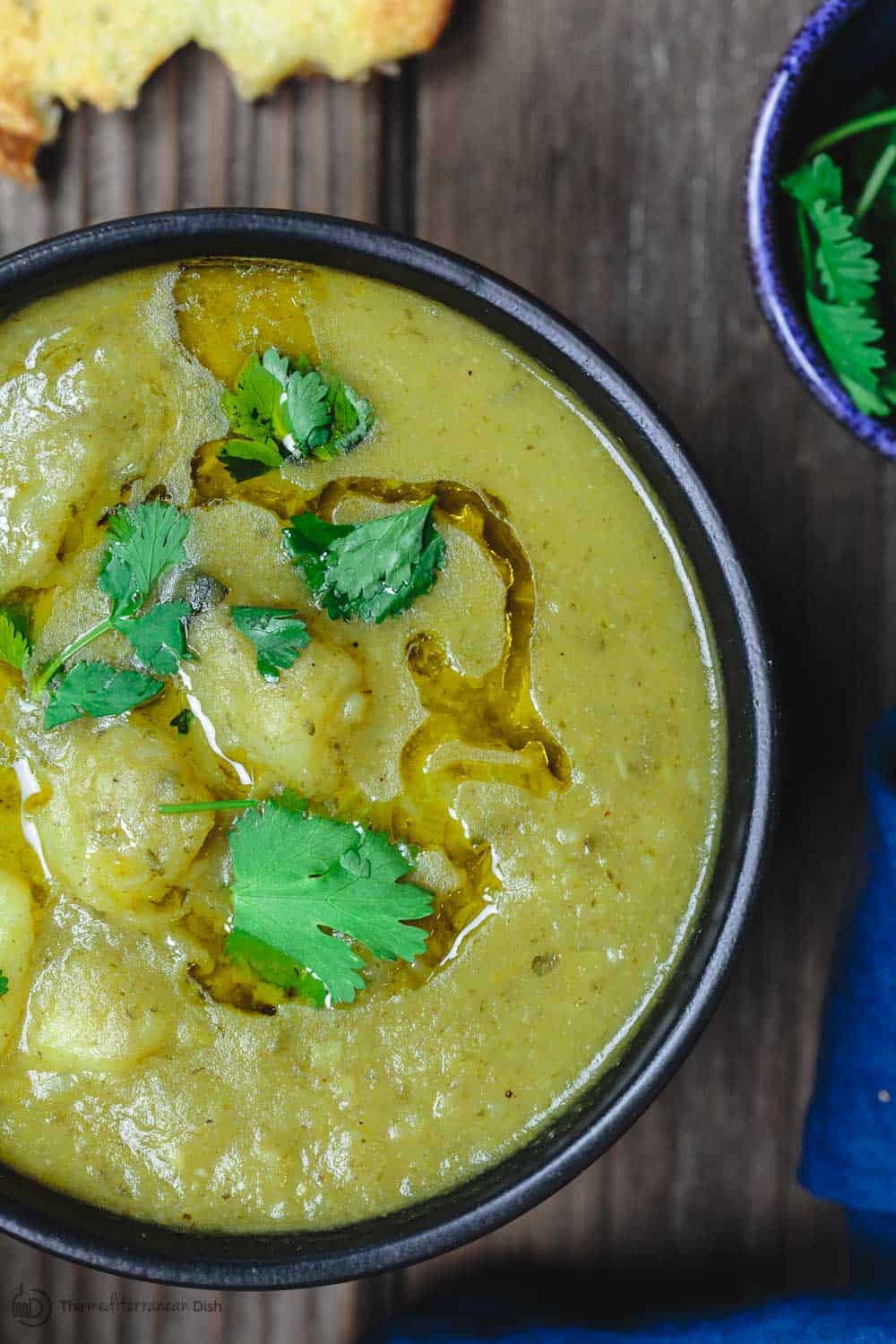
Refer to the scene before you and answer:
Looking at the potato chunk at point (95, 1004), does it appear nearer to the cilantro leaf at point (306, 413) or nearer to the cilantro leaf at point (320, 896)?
the cilantro leaf at point (320, 896)

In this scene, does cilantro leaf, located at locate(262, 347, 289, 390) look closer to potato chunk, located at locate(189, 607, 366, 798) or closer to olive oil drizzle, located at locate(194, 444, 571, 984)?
olive oil drizzle, located at locate(194, 444, 571, 984)

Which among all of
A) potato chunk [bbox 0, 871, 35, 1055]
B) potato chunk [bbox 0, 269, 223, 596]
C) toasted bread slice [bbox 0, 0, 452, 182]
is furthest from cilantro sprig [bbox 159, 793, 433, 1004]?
toasted bread slice [bbox 0, 0, 452, 182]

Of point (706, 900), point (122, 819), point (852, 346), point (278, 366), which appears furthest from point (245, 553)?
point (852, 346)

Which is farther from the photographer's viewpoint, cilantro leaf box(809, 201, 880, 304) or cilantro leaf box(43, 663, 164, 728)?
cilantro leaf box(809, 201, 880, 304)

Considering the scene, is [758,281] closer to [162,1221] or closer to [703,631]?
[703,631]

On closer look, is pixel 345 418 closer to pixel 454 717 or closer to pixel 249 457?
pixel 249 457

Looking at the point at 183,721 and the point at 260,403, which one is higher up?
the point at 260,403

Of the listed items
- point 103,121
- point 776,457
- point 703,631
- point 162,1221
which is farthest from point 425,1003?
point 103,121
